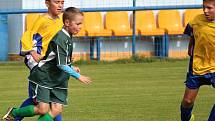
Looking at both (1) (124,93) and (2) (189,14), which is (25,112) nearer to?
(1) (124,93)

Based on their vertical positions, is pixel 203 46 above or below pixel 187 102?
above

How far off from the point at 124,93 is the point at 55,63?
450cm

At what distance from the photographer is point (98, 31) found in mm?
19078

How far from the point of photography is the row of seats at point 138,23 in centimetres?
1908

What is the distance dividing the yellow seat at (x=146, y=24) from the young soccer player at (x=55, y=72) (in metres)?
11.2

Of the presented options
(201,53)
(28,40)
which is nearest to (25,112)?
(28,40)

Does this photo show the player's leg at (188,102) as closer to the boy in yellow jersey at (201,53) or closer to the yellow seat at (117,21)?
the boy in yellow jersey at (201,53)

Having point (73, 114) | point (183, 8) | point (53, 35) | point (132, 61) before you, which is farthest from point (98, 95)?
point (183, 8)

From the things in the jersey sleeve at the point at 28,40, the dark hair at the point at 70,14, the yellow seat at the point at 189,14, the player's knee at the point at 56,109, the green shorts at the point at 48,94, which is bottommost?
the player's knee at the point at 56,109

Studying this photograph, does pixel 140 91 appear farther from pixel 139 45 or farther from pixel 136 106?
pixel 139 45

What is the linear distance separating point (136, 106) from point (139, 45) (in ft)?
28.8

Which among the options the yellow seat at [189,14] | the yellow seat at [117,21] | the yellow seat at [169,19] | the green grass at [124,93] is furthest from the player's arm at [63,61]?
the yellow seat at [189,14]

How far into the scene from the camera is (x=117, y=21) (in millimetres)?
19391

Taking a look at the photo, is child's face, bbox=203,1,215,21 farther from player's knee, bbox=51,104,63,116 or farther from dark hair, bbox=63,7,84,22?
player's knee, bbox=51,104,63,116
